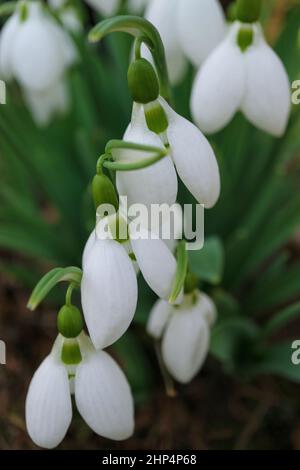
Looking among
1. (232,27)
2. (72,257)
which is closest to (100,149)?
(72,257)

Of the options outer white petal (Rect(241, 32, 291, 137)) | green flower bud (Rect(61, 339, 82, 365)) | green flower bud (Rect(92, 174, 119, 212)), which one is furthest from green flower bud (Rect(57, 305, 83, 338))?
outer white petal (Rect(241, 32, 291, 137))

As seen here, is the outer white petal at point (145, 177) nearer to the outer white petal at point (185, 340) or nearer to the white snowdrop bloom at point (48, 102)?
the outer white petal at point (185, 340)

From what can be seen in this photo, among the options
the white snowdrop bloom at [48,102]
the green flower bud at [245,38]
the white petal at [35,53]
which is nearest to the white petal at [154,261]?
the green flower bud at [245,38]

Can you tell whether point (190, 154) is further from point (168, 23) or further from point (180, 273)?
point (168, 23)

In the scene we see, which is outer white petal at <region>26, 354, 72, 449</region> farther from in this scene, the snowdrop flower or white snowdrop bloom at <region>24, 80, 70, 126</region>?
white snowdrop bloom at <region>24, 80, 70, 126</region>

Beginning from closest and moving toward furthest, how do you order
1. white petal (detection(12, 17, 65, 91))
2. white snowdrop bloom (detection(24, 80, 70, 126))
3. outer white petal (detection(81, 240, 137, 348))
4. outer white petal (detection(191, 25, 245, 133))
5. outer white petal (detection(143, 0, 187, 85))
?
outer white petal (detection(81, 240, 137, 348)) → outer white petal (detection(191, 25, 245, 133)) → outer white petal (detection(143, 0, 187, 85)) → white petal (detection(12, 17, 65, 91)) → white snowdrop bloom (detection(24, 80, 70, 126))

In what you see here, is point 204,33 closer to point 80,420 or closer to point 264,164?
point 264,164
